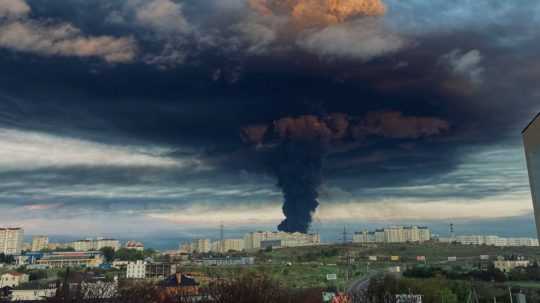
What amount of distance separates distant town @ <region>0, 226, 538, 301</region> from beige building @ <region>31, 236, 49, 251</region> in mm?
270

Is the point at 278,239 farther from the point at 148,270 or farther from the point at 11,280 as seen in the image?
the point at 11,280

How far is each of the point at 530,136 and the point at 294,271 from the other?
57.9m

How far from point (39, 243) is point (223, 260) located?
75.1 m

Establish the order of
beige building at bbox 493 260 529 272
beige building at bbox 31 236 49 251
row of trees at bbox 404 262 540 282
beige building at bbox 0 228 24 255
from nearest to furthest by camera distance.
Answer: row of trees at bbox 404 262 540 282
beige building at bbox 493 260 529 272
beige building at bbox 0 228 24 255
beige building at bbox 31 236 49 251

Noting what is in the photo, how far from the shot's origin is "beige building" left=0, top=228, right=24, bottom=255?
398 feet

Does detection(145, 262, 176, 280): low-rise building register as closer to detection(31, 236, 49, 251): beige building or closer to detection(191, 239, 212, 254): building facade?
detection(191, 239, 212, 254): building facade

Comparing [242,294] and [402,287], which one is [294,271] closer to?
[402,287]

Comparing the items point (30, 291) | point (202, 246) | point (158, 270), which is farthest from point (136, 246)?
point (30, 291)

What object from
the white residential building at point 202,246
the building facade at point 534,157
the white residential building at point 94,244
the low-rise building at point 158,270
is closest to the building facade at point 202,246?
the white residential building at point 202,246

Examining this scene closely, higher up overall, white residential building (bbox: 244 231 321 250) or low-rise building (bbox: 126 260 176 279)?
white residential building (bbox: 244 231 321 250)

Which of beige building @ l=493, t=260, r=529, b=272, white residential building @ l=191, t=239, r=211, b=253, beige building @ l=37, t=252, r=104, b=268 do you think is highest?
white residential building @ l=191, t=239, r=211, b=253

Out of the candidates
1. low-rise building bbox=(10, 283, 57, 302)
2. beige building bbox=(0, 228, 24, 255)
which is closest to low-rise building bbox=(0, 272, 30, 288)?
low-rise building bbox=(10, 283, 57, 302)

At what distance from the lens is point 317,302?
34.8 m

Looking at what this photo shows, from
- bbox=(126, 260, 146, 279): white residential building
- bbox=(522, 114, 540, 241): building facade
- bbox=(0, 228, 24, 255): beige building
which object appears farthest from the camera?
bbox=(0, 228, 24, 255): beige building
